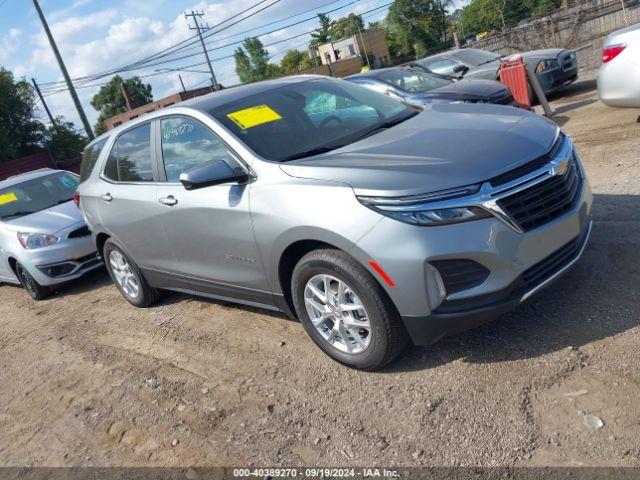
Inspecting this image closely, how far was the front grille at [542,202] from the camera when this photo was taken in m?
2.93

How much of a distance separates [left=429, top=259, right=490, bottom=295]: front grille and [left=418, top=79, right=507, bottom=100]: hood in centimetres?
630

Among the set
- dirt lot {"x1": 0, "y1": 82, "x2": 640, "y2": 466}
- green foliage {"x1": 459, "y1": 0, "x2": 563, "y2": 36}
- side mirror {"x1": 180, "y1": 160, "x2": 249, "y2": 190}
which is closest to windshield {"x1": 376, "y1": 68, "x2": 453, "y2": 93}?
dirt lot {"x1": 0, "y1": 82, "x2": 640, "y2": 466}

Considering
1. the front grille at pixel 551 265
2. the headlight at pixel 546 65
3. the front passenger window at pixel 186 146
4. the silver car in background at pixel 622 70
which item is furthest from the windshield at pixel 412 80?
the front grille at pixel 551 265

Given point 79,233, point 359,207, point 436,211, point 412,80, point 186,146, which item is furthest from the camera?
point 412,80

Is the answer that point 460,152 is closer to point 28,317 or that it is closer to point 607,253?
point 607,253

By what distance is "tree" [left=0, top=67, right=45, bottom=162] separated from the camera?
30.0 metres

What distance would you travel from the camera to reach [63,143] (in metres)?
31.9

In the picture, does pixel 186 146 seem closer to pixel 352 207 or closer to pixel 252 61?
pixel 352 207

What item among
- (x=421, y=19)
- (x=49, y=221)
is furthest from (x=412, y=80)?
(x=421, y=19)

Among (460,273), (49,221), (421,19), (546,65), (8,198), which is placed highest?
(421,19)

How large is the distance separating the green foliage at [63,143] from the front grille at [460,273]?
105ft

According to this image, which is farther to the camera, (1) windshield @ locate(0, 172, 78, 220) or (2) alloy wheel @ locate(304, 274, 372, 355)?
(1) windshield @ locate(0, 172, 78, 220)

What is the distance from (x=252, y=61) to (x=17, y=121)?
6451cm

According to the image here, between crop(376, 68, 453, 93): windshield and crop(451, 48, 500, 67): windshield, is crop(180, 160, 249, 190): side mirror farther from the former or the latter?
crop(451, 48, 500, 67): windshield
